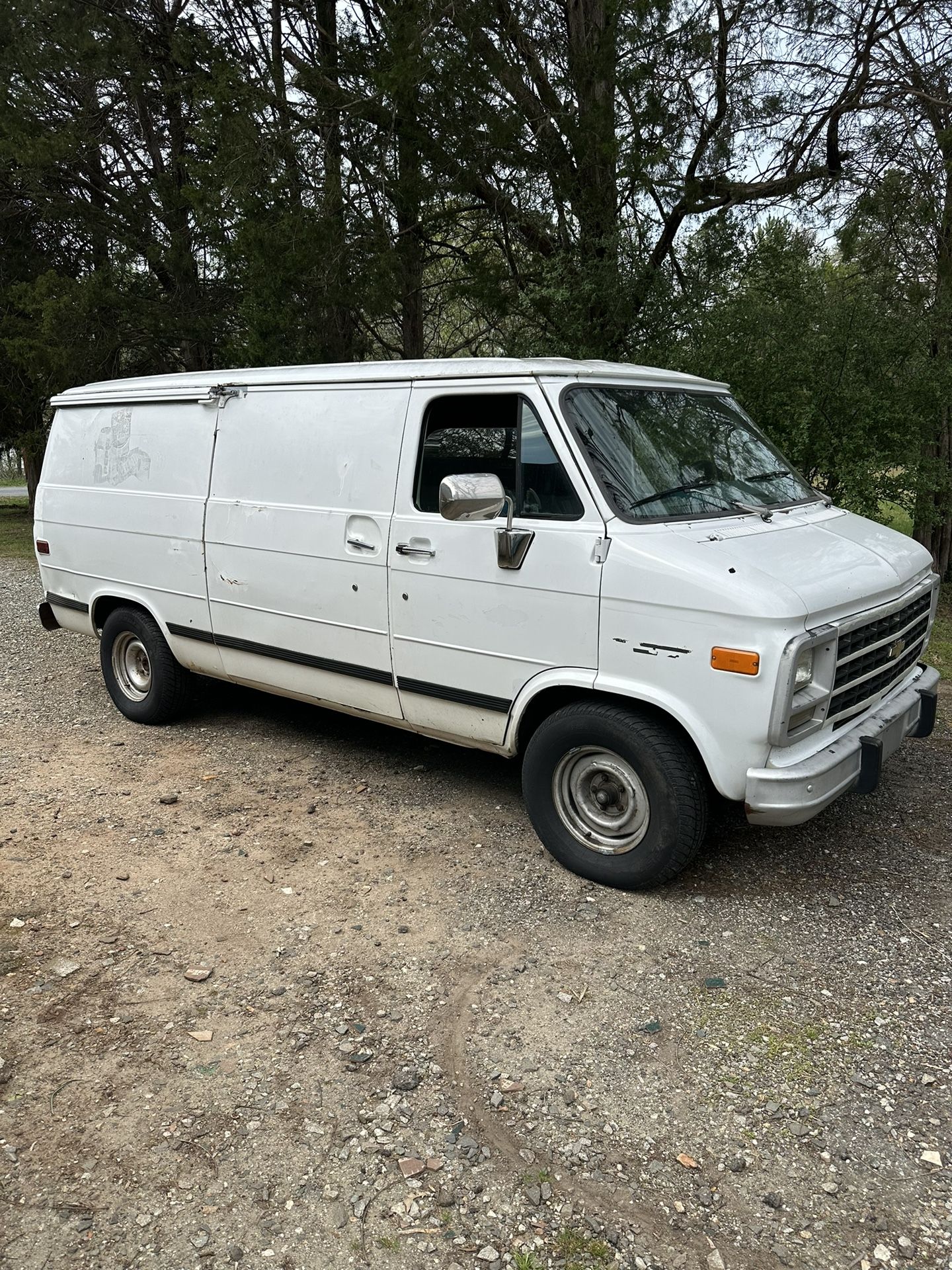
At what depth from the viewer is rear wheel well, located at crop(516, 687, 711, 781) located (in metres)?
3.91

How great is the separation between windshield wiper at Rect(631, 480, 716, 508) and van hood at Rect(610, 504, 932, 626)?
169 millimetres

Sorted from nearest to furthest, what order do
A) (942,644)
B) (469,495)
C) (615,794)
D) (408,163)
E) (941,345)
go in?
(469,495), (615,794), (942,644), (408,163), (941,345)

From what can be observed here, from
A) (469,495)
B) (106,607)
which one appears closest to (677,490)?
(469,495)

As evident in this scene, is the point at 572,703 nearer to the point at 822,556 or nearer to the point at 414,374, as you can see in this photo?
the point at 822,556

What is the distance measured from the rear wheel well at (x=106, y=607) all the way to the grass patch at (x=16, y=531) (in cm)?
1016

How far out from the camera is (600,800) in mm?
4180

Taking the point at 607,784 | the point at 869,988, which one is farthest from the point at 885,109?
the point at 869,988

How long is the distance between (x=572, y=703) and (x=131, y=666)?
3629 millimetres

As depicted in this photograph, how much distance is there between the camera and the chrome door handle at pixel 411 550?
450 centimetres

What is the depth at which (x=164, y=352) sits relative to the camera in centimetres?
1391

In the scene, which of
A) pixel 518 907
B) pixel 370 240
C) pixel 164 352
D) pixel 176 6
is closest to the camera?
pixel 518 907

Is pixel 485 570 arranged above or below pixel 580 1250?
above

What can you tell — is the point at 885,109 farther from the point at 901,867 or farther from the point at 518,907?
the point at 518,907

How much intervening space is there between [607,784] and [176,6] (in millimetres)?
12337
